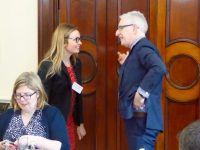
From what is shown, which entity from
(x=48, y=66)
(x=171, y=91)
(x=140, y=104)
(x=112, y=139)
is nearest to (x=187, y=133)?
(x=140, y=104)

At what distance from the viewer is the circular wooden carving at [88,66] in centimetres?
327

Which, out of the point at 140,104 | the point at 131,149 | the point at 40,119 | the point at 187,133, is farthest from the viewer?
the point at 131,149

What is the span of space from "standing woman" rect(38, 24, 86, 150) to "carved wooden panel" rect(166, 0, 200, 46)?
939 mm

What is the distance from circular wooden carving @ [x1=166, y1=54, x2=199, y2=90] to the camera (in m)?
2.95

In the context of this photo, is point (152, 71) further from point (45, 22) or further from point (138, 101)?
point (45, 22)

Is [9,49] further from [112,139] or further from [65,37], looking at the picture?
[112,139]

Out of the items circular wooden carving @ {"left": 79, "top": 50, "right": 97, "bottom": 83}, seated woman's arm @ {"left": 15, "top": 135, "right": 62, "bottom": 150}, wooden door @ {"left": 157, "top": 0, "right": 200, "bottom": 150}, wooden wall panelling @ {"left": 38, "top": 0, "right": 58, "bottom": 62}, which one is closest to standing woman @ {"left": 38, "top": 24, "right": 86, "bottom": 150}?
circular wooden carving @ {"left": 79, "top": 50, "right": 97, "bottom": 83}

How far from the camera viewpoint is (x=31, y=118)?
2020 mm

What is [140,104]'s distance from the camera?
7.18 ft

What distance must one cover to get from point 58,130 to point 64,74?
29.4 inches

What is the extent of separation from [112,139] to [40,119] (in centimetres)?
143

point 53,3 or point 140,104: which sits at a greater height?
point 53,3

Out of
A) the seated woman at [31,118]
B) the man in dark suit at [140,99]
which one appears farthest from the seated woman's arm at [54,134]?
the man in dark suit at [140,99]

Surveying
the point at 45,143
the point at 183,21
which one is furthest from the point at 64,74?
the point at 183,21
